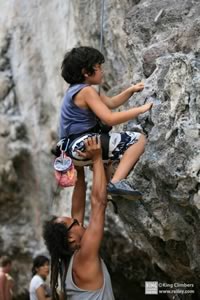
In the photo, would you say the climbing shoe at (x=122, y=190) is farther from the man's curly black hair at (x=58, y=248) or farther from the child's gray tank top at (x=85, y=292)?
the child's gray tank top at (x=85, y=292)

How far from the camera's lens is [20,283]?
834 centimetres

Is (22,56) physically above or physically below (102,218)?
above

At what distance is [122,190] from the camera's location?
389 centimetres

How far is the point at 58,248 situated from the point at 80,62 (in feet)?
3.56

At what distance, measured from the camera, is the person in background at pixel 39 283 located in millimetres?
5820

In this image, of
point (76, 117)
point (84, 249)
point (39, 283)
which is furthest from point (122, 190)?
point (39, 283)

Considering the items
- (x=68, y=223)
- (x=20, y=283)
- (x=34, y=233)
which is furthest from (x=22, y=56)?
(x=68, y=223)

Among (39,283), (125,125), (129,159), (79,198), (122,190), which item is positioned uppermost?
(125,125)

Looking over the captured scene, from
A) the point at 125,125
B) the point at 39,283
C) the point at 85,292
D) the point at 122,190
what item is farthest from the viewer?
the point at 39,283

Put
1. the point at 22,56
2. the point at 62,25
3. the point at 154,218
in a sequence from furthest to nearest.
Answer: the point at 22,56, the point at 62,25, the point at 154,218

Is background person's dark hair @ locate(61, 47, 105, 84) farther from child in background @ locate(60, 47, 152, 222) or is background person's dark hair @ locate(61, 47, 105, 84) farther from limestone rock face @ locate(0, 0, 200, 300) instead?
limestone rock face @ locate(0, 0, 200, 300)

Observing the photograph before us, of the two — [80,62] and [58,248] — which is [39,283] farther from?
A: [80,62]

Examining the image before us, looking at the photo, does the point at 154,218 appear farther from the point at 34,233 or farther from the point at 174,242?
the point at 34,233

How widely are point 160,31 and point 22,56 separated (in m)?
3.87
